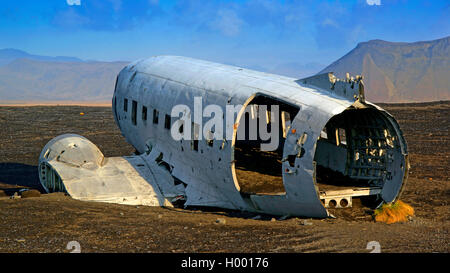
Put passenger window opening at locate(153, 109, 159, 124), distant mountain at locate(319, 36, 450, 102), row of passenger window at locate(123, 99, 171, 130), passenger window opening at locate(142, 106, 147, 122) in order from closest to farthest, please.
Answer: row of passenger window at locate(123, 99, 171, 130), passenger window opening at locate(153, 109, 159, 124), passenger window opening at locate(142, 106, 147, 122), distant mountain at locate(319, 36, 450, 102)

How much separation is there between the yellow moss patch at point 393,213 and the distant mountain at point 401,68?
11916 centimetres

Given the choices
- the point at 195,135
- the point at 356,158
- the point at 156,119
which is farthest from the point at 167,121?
the point at 356,158

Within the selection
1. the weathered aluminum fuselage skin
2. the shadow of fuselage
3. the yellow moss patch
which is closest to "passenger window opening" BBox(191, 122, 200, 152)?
the weathered aluminum fuselage skin

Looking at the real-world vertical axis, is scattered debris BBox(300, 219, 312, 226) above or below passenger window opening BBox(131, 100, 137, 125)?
below

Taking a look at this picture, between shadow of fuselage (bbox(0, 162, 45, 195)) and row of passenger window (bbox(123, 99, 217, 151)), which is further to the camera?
shadow of fuselage (bbox(0, 162, 45, 195))

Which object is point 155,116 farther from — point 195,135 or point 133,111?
point 195,135

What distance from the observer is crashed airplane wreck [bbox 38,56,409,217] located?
13078mm

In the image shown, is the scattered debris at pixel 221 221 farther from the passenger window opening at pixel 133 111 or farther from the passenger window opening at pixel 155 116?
the passenger window opening at pixel 133 111

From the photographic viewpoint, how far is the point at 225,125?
14297 millimetres

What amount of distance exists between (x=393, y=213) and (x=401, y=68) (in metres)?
146

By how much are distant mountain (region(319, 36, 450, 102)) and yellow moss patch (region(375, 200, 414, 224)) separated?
119m

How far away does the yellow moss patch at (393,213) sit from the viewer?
13.8m

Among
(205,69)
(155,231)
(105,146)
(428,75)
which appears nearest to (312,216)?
(155,231)

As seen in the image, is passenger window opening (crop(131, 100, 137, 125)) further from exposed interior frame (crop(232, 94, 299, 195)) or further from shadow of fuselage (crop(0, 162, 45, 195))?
shadow of fuselage (crop(0, 162, 45, 195))
